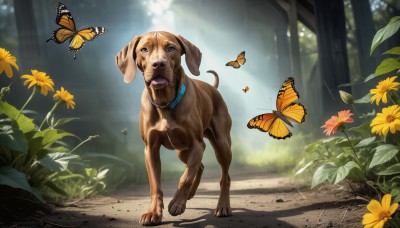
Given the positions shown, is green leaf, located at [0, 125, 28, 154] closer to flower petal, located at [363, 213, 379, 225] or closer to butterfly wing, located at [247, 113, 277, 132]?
butterfly wing, located at [247, 113, 277, 132]

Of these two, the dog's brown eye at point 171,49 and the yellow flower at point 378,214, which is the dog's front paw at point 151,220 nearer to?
the dog's brown eye at point 171,49

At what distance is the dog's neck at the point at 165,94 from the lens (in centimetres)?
308

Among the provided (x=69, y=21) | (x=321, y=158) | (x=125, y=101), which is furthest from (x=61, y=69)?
(x=321, y=158)

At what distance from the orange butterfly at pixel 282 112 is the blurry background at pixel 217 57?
1.95m

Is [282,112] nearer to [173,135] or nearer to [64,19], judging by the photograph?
[173,135]

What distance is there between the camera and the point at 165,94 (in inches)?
122

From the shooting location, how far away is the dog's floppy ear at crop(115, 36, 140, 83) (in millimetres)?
3024

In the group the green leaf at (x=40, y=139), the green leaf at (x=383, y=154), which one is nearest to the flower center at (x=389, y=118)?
the green leaf at (x=383, y=154)

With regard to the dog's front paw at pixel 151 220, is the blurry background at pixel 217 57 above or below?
above

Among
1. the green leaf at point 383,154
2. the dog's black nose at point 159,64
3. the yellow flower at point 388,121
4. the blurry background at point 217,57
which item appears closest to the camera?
the yellow flower at point 388,121

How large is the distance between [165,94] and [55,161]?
3.33 ft

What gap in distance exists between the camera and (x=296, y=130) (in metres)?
8.12

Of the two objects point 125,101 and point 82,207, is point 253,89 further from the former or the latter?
point 82,207

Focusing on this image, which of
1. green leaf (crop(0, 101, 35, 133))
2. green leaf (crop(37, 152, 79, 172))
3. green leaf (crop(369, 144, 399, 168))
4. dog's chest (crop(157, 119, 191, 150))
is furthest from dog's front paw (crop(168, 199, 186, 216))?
green leaf (crop(0, 101, 35, 133))
